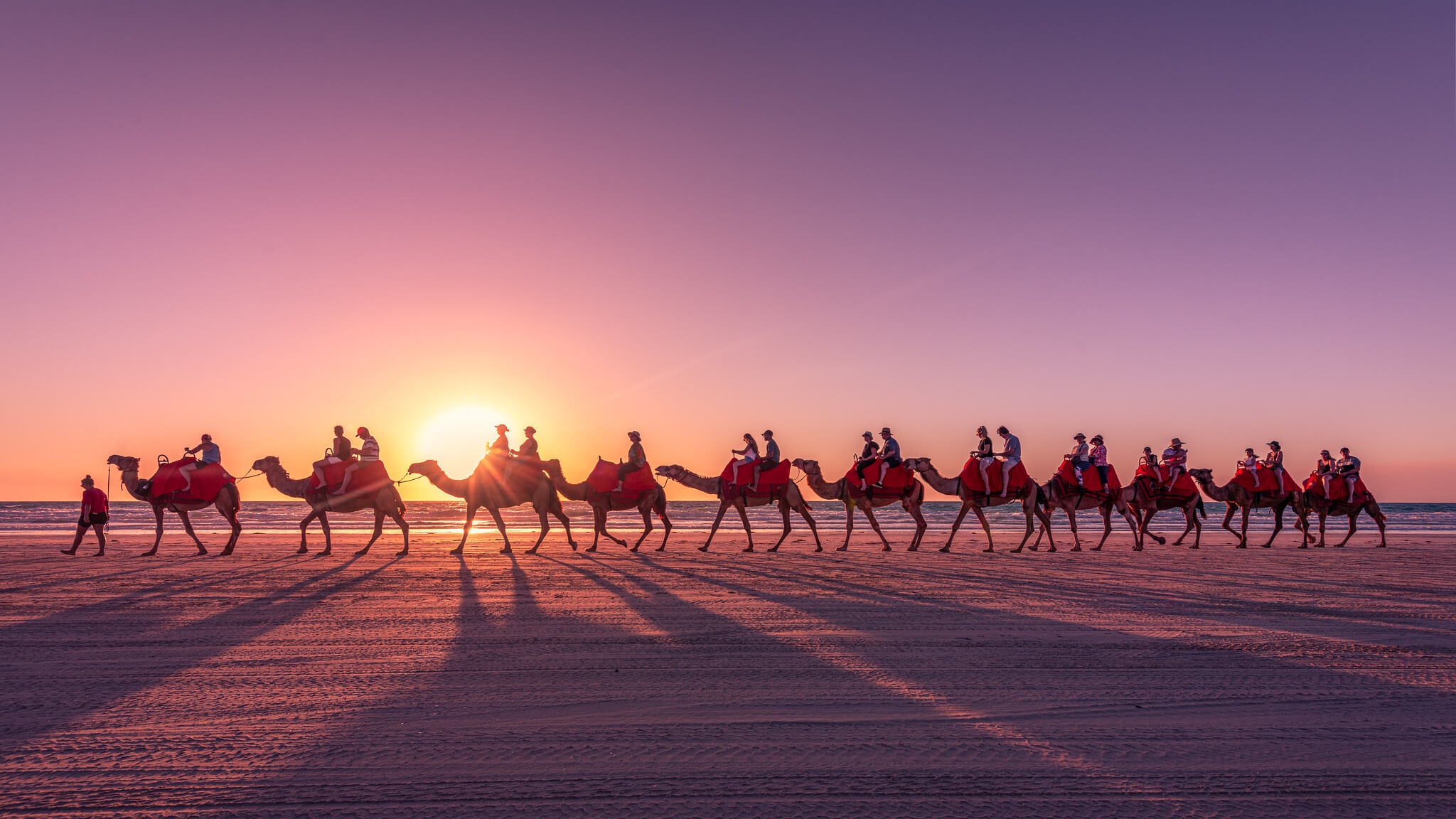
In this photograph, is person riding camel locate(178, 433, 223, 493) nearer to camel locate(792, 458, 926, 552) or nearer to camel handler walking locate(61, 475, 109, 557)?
camel handler walking locate(61, 475, 109, 557)

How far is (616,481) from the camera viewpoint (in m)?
18.3

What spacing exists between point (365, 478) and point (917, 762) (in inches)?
606

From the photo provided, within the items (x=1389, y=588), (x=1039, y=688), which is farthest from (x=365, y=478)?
(x=1389, y=588)

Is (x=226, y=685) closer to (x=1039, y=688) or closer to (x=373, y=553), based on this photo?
(x=1039, y=688)

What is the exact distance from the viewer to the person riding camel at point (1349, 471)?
2189 cm

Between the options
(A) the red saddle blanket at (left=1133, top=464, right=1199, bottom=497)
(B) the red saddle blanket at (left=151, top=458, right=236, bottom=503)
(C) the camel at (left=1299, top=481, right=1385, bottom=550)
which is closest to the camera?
(B) the red saddle blanket at (left=151, top=458, right=236, bottom=503)

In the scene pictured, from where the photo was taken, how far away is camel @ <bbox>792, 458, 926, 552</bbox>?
1875 centimetres

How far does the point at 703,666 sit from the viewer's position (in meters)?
6.00

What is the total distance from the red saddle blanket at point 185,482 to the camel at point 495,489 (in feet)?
12.8

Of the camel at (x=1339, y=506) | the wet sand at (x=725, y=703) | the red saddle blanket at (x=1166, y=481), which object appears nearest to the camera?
the wet sand at (x=725, y=703)

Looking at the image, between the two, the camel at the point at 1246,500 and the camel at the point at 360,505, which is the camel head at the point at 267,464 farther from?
the camel at the point at 1246,500

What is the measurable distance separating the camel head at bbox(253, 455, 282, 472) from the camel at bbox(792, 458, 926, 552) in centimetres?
1270

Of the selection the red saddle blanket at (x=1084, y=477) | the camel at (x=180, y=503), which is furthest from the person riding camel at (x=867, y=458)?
the camel at (x=180, y=503)

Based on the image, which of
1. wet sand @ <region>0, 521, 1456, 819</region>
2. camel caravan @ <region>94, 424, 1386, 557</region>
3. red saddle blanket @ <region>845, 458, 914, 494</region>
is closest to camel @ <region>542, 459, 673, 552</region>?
camel caravan @ <region>94, 424, 1386, 557</region>
